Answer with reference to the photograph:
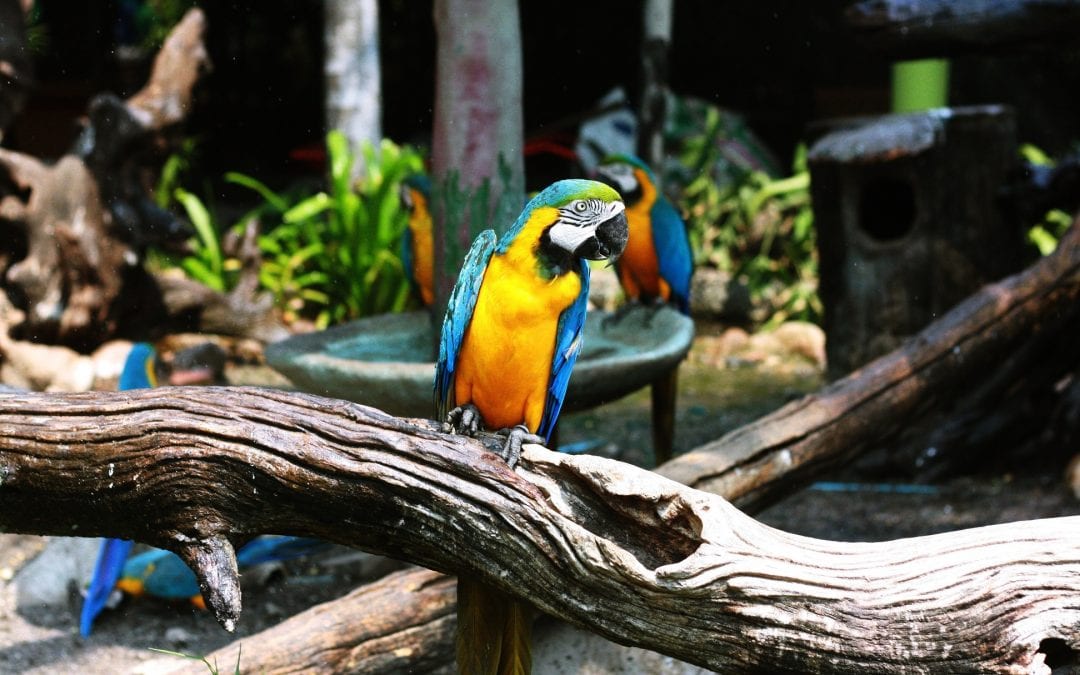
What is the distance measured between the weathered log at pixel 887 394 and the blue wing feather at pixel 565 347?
636 millimetres

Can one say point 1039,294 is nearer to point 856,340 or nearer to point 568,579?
point 856,340

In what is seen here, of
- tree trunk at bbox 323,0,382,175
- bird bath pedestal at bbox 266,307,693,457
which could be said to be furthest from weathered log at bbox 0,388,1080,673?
tree trunk at bbox 323,0,382,175

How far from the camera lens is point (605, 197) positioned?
1.63m

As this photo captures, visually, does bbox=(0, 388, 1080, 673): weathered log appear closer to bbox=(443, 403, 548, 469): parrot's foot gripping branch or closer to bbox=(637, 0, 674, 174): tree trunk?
bbox=(443, 403, 548, 469): parrot's foot gripping branch

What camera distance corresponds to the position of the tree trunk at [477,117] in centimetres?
277

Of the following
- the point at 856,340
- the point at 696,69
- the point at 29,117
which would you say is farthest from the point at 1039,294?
the point at 29,117

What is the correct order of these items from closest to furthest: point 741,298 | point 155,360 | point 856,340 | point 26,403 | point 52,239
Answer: point 26,403, point 155,360, point 856,340, point 52,239, point 741,298

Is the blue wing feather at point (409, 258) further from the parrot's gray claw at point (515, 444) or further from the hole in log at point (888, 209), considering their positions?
the parrot's gray claw at point (515, 444)

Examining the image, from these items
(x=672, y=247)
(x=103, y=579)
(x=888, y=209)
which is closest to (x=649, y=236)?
(x=672, y=247)

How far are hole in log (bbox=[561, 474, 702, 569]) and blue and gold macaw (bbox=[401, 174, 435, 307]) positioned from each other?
246 cm

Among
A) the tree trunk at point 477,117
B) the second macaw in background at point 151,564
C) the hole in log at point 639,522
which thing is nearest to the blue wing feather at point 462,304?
the hole in log at point 639,522

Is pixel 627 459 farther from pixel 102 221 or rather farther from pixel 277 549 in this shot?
pixel 102 221

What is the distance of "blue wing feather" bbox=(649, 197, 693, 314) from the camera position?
3516 mm

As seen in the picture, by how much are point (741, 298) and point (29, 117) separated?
489 cm
